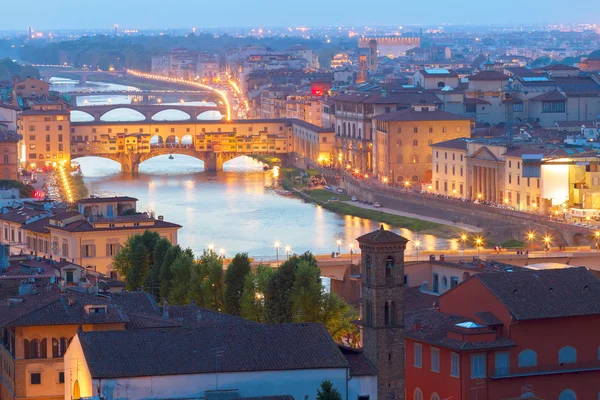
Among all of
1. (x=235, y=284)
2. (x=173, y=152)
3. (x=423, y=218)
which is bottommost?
(x=173, y=152)

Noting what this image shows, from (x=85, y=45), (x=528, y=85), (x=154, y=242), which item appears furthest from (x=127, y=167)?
(x=85, y=45)

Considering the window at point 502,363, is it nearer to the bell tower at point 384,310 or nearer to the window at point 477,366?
the window at point 477,366

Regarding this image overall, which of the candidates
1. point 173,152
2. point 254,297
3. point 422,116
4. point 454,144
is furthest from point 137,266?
point 173,152

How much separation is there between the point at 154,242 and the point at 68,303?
5.56 meters

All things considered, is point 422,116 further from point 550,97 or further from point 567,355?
point 567,355

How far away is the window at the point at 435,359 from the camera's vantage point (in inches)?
456

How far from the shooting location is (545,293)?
1214 cm

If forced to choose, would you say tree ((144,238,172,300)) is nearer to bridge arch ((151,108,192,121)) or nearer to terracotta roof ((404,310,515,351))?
terracotta roof ((404,310,515,351))

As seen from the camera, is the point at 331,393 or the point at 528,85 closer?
the point at 331,393

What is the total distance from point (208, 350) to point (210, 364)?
169mm

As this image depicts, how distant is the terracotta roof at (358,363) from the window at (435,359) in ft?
1.90

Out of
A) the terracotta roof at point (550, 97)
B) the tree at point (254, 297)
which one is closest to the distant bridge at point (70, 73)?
the terracotta roof at point (550, 97)

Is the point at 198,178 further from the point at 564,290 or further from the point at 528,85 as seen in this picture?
the point at 564,290

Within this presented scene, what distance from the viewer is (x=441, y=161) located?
30.8m
